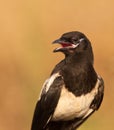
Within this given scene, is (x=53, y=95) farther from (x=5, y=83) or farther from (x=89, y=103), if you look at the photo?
(x=5, y=83)

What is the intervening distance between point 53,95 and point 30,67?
2514 mm

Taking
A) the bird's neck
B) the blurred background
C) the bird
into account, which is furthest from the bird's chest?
the blurred background

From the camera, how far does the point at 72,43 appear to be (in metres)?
9.38

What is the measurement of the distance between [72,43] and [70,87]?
36 cm

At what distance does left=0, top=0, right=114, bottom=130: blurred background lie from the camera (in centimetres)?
1152

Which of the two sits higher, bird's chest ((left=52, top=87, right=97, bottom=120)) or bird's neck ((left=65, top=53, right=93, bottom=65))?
bird's neck ((left=65, top=53, right=93, bottom=65))

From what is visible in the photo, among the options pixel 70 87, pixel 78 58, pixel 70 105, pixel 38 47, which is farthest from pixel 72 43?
pixel 38 47

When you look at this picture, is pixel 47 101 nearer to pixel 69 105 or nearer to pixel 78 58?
pixel 69 105

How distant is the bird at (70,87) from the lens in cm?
935

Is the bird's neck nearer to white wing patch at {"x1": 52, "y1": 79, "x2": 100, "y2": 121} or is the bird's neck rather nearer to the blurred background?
white wing patch at {"x1": 52, "y1": 79, "x2": 100, "y2": 121}

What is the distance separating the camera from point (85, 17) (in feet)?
42.9

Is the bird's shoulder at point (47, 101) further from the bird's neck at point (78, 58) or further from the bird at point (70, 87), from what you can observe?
the bird's neck at point (78, 58)

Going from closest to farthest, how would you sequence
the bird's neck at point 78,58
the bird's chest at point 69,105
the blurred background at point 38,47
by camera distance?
1. the bird's chest at point 69,105
2. the bird's neck at point 78,58
3. the blurred background at point 38,47

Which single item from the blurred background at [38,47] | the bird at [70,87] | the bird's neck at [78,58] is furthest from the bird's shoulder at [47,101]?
the blurred background at [38,47]
